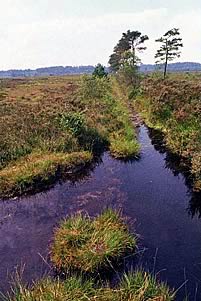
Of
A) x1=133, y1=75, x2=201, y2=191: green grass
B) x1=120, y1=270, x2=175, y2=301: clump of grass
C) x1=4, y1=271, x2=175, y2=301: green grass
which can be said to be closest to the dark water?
x1=120, y1=270, x2=175, y2=301: clump of grass

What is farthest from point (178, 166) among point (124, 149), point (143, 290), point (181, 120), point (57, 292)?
point (57, 292)

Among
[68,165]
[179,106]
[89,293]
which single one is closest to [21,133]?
[68,165]

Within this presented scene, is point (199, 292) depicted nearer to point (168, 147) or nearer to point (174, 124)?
point (168, 147)

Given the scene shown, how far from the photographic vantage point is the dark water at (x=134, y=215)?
12.1 m

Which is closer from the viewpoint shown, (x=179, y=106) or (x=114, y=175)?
(x=114, y=175)

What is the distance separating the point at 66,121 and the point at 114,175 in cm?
703

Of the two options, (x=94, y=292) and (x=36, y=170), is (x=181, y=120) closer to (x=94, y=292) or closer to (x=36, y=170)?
(x=36, y=170)

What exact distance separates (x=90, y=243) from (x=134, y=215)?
3.90m

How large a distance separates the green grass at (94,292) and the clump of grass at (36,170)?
28.6ft

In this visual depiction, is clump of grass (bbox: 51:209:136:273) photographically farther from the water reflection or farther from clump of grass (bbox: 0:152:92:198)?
clump of grass (bbox: 0:152:92:198)

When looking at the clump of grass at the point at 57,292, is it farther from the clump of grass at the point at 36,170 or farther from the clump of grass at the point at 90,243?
the clump of grass at the point at 36,170

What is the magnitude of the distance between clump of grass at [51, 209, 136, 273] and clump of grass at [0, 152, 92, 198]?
18.0 feet

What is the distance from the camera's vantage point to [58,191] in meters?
19.0

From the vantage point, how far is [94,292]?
33.0 feet
